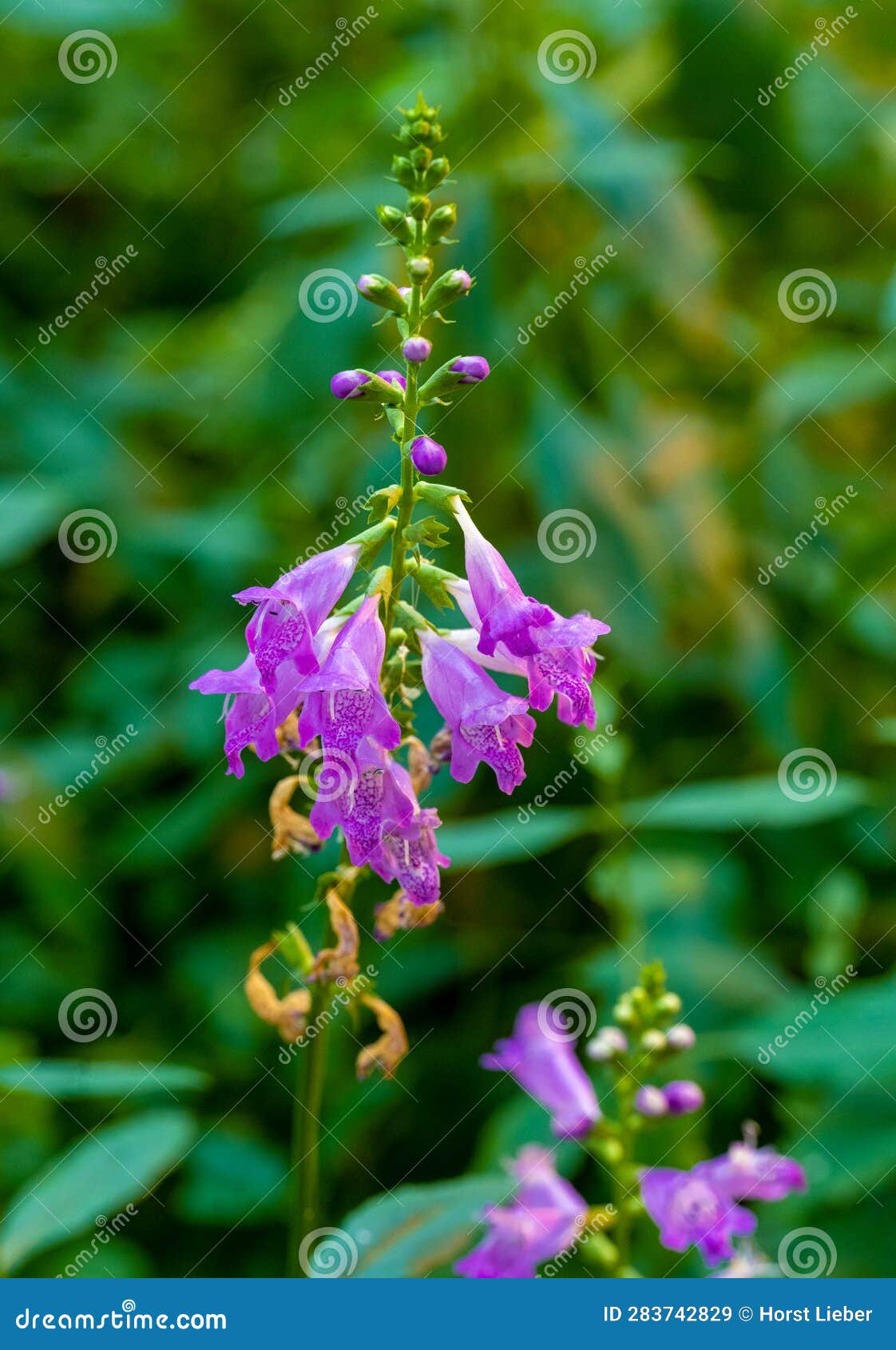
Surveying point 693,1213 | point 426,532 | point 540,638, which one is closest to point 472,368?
point 426,532

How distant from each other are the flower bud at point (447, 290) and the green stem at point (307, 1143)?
30.3 inches

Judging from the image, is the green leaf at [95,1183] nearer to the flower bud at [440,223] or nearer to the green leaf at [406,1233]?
the green leaf at [406,1233]

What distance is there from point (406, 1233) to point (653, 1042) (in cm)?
44

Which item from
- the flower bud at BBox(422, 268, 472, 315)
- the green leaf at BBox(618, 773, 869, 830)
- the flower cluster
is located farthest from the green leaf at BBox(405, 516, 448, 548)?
the green leaf at BBox(618, 773, 869, 830)

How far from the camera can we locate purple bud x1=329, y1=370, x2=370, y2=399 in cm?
123

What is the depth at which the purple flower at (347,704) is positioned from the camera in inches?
43.4

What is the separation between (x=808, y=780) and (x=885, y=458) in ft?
4.25

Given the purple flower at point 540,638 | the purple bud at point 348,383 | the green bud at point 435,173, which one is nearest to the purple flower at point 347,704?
the purple flower at point 540,638

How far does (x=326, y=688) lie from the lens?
43.1 inches

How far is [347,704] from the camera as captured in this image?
1123mm

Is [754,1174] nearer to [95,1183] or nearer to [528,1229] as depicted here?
[528,1229]

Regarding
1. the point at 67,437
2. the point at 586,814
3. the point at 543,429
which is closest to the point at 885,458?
the point at 543,429

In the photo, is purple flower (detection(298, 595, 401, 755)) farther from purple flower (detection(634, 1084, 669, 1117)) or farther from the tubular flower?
purple flower (detection(634, 1084, 669, 1117))

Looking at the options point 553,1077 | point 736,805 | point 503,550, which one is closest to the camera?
point 553,1077
